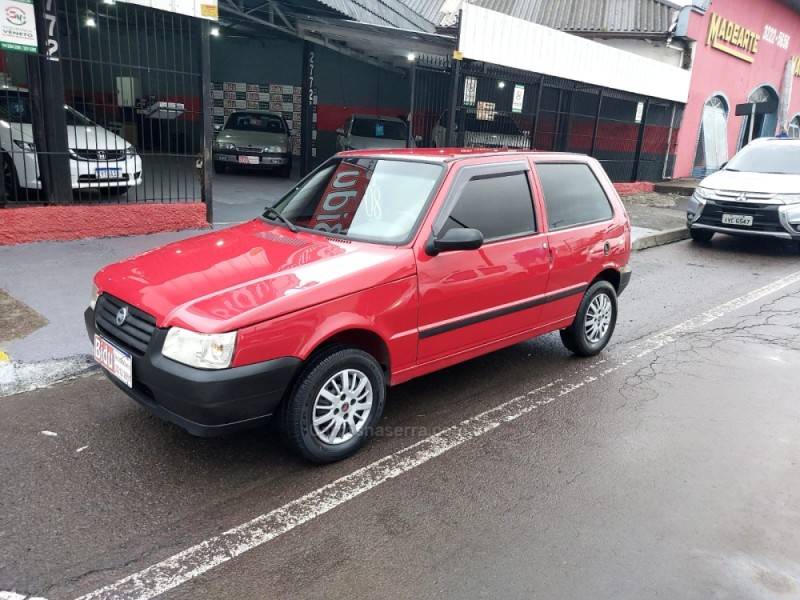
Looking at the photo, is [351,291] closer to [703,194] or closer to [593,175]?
[593,175]

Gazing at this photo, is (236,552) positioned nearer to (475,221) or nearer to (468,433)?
(468,433)

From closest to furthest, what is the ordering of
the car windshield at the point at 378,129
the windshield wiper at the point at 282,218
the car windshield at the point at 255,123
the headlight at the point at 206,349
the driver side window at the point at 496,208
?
the headlight at the point at 206,349 < the driver side window at the point at 496,208 < the windshield wiper at the point at 282,218 < the car windshield at the point at 378,129 < the car windshield at the point at 255,123

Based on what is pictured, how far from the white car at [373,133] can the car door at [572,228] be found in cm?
1026

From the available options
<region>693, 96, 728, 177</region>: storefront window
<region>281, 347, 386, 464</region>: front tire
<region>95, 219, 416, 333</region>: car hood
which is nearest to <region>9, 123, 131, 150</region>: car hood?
<region>95, 219, 416, 333</region>: car hood

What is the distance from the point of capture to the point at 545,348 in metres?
5.55

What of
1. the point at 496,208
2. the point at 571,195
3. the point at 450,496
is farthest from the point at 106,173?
the point at 450,496

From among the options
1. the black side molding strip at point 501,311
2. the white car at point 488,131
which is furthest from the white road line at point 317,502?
the white car at point 488,131

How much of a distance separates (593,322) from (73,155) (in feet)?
21.0

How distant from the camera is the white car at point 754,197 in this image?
9578 millimetres

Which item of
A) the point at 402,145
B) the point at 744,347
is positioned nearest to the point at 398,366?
the point at 744,347

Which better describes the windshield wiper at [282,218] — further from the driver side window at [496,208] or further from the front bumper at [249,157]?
the front bumper at [249,157]

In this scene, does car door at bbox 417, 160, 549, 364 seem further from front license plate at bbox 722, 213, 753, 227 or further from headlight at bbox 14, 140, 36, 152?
front license plate at bbox 722, 213, 753, 227

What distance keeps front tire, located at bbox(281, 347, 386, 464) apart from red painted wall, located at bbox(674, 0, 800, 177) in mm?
17303

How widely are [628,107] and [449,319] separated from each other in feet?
47.0
